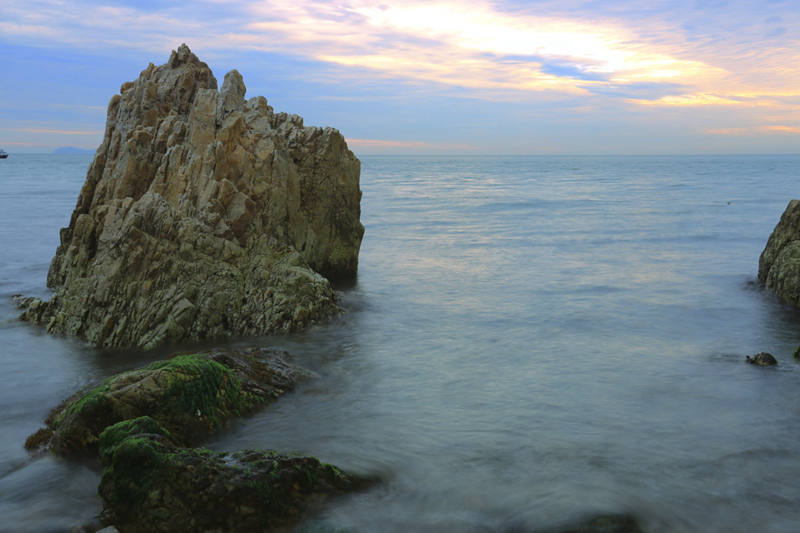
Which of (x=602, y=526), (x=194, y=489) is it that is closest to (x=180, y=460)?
(x=194, y=489)

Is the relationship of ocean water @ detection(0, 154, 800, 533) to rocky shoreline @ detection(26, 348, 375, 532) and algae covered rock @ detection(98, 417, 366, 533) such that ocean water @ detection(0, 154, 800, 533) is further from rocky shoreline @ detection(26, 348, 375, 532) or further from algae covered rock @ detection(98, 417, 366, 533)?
algae covered rock @ detection(98, 417, 366, 533)

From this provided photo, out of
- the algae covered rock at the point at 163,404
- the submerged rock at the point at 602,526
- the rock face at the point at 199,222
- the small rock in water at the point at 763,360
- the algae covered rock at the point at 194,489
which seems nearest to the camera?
the algae covered rock at the point at 194,489

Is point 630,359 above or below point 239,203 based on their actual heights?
below

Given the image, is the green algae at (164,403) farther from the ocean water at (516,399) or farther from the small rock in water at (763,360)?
the small rock in water at (763,360)

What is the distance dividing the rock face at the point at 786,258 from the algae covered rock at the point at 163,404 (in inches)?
488

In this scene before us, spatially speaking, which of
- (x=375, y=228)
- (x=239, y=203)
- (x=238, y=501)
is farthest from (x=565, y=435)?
(x=375, y=228)

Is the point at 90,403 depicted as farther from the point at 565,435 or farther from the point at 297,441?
the point at 565,435

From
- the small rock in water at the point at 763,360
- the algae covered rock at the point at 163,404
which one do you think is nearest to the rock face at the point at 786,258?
the small rock in water at the point at 763,360

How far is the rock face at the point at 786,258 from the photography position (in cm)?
1464

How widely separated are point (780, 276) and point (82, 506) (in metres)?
15.4

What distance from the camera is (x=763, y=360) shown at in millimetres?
10758

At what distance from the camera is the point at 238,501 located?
5777 mm

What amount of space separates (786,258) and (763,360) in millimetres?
5689

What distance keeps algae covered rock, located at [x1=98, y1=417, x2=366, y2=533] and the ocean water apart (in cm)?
47
